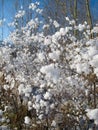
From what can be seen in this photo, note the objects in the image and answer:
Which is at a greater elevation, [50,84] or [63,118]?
[50,84]

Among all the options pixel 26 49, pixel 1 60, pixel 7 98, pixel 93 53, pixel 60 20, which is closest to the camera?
pixel 93 53

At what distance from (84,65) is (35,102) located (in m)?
1.65

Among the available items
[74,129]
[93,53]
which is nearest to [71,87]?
[74,129]

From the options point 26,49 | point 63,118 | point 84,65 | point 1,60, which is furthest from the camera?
point 26,49

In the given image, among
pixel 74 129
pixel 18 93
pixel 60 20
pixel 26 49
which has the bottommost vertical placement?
pixel 74 129

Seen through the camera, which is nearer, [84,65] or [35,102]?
[84,65]

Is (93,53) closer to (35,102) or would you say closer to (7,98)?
(35,102)

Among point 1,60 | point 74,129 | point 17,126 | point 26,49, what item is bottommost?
point 74,129

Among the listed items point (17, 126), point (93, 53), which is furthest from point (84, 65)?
point (17, 126)

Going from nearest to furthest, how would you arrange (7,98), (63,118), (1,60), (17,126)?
(63,118)
(17,126)
(7,98)
(1,60)

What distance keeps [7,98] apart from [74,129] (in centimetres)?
172

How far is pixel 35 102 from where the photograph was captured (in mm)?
5238

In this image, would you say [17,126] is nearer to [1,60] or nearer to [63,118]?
[63,118]

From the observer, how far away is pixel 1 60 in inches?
329
